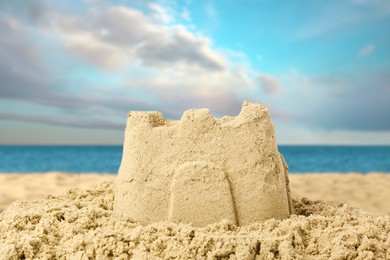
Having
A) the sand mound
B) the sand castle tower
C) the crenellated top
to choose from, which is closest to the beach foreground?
the sand mound

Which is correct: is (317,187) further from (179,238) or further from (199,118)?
(179,238)

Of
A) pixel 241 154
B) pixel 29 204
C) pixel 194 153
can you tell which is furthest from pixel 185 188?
pixel 29 204

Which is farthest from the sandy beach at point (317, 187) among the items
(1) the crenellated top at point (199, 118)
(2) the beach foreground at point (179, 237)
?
(1) the crenellated top at point (199, 118)

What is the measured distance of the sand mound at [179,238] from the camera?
2797mm

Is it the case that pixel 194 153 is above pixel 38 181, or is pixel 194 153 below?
above

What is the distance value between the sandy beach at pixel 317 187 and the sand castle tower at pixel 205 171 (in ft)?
10.8

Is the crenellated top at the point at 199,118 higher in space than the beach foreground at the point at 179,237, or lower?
higher

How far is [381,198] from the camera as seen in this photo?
7.45m

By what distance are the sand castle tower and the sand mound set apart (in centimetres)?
14

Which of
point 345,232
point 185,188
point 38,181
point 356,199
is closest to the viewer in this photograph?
point 345,232

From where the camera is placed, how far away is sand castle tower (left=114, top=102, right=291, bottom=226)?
329 centimetres

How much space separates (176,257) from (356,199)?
548cm

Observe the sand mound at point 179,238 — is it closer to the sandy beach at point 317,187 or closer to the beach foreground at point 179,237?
the beach foreground at point 179,237

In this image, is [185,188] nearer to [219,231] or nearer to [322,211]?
[219,231]
